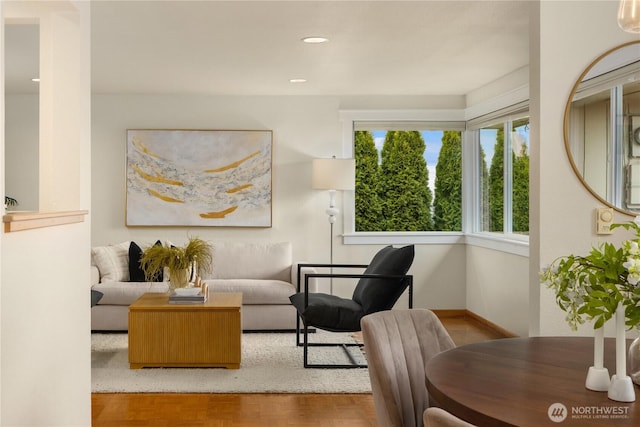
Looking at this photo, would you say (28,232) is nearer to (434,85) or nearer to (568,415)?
Result: (568,415)

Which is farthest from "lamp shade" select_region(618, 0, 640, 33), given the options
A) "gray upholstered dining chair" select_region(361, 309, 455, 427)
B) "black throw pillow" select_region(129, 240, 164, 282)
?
"black throw pillow" select_region(129, 240, 164, 282)

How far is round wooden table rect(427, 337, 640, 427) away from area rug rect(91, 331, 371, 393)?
2.54 m

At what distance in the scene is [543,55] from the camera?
347 centimetres

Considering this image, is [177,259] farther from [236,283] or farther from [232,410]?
[232,410]

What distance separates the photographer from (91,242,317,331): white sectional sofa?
21.9 feet

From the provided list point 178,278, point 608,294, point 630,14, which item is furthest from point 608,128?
point 178,278

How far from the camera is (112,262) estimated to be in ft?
22.9

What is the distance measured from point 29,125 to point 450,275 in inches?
184

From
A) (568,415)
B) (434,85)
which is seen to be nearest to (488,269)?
(434,85)

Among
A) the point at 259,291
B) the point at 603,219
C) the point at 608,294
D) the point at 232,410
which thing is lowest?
the point at 232,410

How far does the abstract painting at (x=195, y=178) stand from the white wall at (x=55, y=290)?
14.2 ft

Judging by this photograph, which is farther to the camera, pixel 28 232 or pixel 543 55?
pixel 543 55

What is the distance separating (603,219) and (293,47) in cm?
266

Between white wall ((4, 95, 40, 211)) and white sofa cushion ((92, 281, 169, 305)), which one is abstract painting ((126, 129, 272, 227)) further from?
white sofa cushion ((92, 281, 169, 305))
